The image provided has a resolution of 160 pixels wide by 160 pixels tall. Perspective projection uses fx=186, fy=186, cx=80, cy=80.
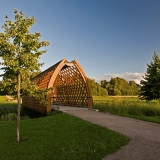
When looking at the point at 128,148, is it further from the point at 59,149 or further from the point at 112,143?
the point at 59,149

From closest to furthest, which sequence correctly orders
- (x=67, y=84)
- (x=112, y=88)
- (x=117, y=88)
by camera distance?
(x=67, y=84) → (x=117, y=88) → (x=112, y=88)

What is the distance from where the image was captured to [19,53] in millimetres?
7137

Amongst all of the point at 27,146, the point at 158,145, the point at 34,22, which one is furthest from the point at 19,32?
the point at 158,145

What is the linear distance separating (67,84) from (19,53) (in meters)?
15.4

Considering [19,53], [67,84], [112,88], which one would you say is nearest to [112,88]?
[112,88]

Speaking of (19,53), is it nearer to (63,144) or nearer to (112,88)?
(63,144)

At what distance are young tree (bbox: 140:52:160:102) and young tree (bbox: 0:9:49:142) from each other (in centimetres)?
1920

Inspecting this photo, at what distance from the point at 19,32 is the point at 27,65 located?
4.09 ft

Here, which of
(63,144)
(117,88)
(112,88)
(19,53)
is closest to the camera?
(63,144)

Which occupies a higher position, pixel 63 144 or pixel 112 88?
pixel 112 88

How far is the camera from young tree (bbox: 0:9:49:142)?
676 cm

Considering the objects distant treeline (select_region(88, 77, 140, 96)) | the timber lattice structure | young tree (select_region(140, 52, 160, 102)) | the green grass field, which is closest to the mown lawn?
the green grass field

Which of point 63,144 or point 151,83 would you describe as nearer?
point 63,144

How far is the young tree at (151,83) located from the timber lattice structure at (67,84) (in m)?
9.61
